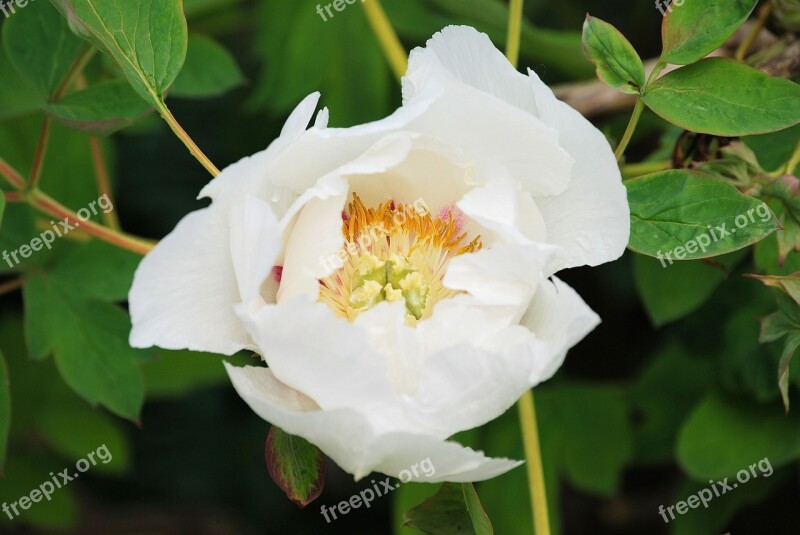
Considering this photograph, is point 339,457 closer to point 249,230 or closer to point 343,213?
point 249,230

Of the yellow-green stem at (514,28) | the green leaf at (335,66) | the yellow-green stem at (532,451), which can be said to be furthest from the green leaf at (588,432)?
the yellow-green stem at (514,28)

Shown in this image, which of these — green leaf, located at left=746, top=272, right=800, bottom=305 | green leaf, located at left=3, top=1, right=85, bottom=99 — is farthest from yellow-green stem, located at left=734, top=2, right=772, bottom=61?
green leaf, located at left=3, top=1, right=85, bottom=99

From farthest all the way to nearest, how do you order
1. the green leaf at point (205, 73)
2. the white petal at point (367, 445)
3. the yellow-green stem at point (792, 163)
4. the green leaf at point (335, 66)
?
the green leaf at point (335, 66) → the green leaf at point (205, 73) → the yellow-green stem at point (792, 163) → the white petal at point (367, 445)

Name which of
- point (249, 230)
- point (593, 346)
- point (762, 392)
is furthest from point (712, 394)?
point (249, 230)

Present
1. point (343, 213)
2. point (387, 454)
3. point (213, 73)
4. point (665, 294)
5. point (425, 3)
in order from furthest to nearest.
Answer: point (425, 3)
point (213, 73)
point (665, 294)
point (343, 213)
point (387, 454)

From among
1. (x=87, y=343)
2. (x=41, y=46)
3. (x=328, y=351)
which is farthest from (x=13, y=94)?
(x=328, y=351)

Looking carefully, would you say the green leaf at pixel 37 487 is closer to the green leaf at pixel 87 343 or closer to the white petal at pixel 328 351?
the green leaf at pixel 87 343
